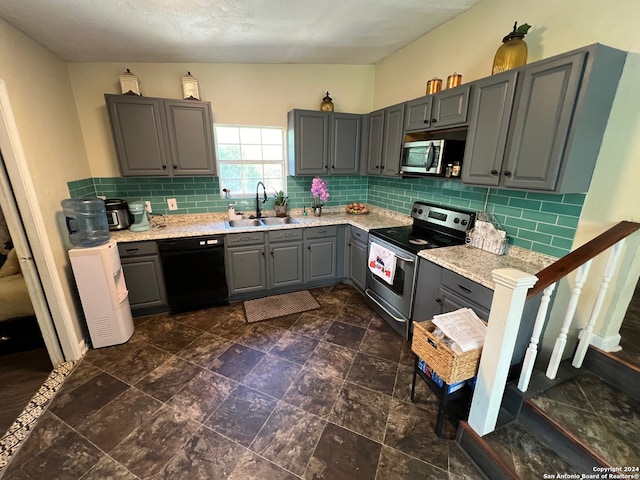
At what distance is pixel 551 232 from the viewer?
1.86m

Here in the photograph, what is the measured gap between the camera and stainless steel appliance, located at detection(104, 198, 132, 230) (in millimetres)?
2723

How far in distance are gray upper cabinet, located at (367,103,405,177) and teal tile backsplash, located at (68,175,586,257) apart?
12.7 inches

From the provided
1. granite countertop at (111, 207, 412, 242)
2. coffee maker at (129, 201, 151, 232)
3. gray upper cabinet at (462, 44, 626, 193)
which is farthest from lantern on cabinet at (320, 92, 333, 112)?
coffee maker at (129, 201, 151, 232)

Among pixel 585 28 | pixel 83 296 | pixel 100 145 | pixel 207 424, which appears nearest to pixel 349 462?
pixel 207 424

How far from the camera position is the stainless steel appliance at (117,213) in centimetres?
272

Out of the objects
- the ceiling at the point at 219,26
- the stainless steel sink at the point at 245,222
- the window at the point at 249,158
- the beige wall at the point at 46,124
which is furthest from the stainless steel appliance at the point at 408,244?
the beige wall at the point at 46,124

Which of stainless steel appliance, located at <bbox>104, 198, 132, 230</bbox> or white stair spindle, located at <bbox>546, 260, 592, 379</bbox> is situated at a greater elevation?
stainless steel appliance, located at <bbox>104, 198, 132, 230</bbox>

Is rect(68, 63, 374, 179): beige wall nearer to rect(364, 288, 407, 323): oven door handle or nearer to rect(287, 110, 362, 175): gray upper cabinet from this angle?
rect(287, 110, 362, 175): gray upper cabinet

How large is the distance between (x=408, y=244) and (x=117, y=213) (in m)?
2.91

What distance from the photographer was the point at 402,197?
331 centimetres

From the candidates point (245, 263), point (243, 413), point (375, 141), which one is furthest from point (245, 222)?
point (243, 413)

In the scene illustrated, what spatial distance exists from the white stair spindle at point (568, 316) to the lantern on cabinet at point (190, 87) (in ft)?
11.8

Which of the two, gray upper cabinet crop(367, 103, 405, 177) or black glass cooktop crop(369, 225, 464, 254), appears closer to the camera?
black glass cooktop crop(369, 225, 464, 254)

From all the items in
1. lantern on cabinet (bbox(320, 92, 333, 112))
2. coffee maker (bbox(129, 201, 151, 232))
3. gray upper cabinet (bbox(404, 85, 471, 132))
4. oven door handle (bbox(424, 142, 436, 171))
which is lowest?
coffee maker (bbox(129, 201, 151, 232))
